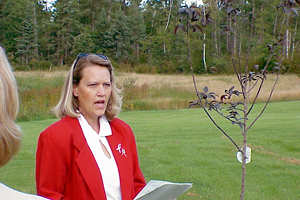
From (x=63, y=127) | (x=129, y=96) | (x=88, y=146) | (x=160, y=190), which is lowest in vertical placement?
(x=129, y=96)

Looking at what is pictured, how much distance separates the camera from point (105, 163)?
2.36m

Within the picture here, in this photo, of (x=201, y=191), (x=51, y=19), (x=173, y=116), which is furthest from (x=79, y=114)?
(x=51, y=19)

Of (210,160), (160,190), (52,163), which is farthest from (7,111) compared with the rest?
(210,160)

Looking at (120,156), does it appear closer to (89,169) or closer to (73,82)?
(89,169)

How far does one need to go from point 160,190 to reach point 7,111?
1080 millimetres

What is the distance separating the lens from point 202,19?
12.0 ft

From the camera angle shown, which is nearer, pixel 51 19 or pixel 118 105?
pixel 118 105

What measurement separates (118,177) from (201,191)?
340cm

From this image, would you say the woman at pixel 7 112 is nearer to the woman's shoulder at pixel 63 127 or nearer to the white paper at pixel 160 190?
the white paper at pixel 160 190

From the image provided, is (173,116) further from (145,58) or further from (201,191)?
(145,58)

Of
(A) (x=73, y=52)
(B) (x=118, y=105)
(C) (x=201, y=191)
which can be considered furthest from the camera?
(A) (x=73, y=52)

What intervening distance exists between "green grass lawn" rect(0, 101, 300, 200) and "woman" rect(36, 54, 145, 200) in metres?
3.04

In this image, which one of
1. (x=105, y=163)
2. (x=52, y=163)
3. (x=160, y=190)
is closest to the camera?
(x=160, y=190)

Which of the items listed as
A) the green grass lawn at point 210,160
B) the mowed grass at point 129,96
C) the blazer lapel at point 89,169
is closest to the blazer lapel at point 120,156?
the blazer lapel at point 89,169
